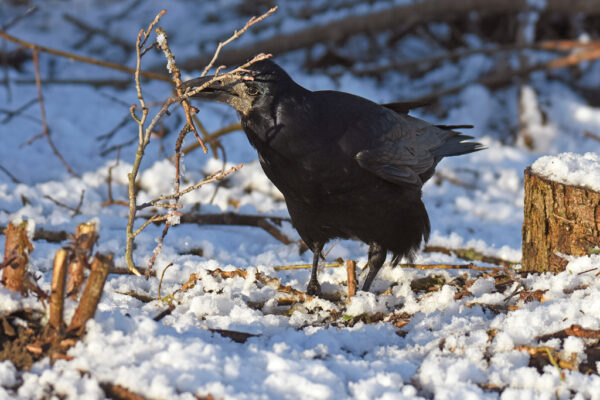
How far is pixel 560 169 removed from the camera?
2.76m

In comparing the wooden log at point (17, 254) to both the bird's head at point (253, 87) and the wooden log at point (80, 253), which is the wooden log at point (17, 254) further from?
the bird's head at point (253, 87)

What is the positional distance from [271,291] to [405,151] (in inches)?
36.1

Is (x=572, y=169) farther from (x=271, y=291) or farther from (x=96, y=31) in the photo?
(x=96, y=31)

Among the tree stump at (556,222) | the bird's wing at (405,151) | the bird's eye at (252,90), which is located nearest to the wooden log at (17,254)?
the bird's eye at (252,90)

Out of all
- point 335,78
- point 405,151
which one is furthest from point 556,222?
point 335,78

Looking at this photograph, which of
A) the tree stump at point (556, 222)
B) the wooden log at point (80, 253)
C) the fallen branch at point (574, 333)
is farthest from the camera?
the tree stump at point (556, 222)

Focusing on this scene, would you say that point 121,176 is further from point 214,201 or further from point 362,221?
point 362,221

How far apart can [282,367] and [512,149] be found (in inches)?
178

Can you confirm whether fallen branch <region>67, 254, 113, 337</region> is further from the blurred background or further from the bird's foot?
the blurred background

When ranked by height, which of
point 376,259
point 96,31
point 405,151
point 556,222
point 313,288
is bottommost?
point 313,288

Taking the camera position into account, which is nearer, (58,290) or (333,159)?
(58,290)

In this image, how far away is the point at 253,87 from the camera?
2.69 meters

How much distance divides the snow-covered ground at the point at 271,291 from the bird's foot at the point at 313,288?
0.13 ft

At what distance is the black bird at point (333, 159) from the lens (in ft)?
8.80
